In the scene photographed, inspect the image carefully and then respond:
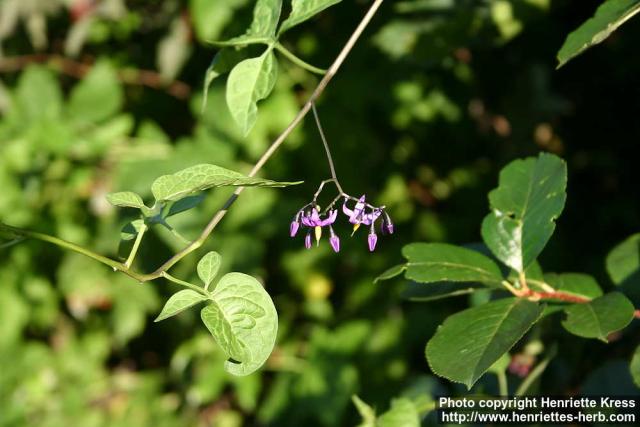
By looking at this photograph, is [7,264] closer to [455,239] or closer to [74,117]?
[74,117]

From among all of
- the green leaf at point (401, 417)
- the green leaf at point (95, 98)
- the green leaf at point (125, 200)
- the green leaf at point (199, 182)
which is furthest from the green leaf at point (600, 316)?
the green leaf at point (95, 98)

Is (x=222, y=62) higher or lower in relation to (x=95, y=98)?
higher

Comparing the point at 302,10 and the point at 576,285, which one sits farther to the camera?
the point at 576,285

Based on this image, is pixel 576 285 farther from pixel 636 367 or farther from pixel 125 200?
pixel 125 200

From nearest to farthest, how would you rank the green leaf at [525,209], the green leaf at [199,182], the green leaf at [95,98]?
the green leaf at [199,182] → the green leaf at [525,209] → the green leaf at [95,98]

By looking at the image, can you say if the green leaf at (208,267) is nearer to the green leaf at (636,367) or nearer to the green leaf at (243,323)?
the green leaf at (243,323)

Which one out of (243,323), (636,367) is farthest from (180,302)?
(636,367)

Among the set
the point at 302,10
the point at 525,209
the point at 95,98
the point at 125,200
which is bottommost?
the point at 95,98
